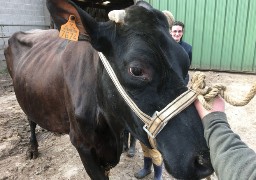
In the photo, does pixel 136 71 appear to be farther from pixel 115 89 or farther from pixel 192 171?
pixel 192 171

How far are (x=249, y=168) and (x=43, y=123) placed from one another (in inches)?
98.6

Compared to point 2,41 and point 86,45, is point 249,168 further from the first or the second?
point 2,41

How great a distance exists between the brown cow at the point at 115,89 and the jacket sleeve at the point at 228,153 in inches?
8.4

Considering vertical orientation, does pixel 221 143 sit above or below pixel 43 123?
above

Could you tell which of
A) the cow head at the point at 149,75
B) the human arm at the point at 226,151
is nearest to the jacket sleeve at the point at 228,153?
the human arm at the point at 226,151

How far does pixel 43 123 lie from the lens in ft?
10.1

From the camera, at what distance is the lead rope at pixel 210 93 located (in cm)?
127

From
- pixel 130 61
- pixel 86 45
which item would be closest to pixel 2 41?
pixel 86 45

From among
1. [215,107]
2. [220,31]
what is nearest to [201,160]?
[215,107]

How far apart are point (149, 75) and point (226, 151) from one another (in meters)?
0.63

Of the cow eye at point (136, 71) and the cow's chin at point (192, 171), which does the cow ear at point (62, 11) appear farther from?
the cow's chin at point (192, 171)

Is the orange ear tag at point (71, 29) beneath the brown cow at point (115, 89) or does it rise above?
above

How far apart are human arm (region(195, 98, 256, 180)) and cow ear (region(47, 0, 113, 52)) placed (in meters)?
0.88

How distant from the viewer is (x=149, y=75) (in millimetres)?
1562
